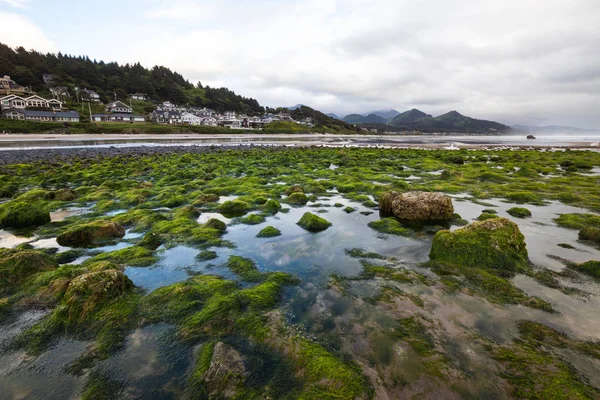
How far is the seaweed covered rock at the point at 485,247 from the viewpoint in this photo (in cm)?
706

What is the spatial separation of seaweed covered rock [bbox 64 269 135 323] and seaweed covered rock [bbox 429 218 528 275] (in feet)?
25.2

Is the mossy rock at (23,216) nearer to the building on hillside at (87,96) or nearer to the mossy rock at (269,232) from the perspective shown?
the mossy rock at (269,232)

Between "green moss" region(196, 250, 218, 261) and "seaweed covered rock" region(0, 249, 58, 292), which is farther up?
"seaweed covered rock" region(0, 249, 58, 292)

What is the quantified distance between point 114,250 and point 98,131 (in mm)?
80421

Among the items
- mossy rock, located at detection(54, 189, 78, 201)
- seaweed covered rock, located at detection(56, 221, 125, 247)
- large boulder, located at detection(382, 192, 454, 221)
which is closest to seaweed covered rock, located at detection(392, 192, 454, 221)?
large boulder, located at detection(382, 192, 454, 221)

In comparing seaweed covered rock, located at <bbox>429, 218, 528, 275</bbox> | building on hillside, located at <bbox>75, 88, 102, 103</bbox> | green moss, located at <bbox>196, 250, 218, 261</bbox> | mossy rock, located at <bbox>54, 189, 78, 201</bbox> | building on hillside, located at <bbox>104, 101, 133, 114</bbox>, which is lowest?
mossy rock, located at <bbox>54, 189, 78, 201</bbox>

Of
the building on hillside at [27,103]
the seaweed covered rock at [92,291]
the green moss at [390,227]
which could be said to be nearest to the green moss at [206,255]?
the seaweed covered rock at [92,291]

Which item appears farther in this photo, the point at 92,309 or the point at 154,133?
the point at 154,133

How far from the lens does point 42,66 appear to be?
112 meters

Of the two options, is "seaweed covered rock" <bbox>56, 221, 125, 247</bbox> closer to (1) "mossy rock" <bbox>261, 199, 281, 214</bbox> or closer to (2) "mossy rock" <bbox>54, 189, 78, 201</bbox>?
(1) "mossy rock" <bbox>261, 199, 281, 214</bbox>

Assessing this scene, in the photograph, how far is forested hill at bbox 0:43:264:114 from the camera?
10481cm

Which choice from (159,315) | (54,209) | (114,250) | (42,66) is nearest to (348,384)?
(159,315)

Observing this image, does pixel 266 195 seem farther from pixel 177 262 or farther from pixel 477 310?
pixel 477 310

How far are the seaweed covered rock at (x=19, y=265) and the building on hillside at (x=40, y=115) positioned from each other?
305 feet
